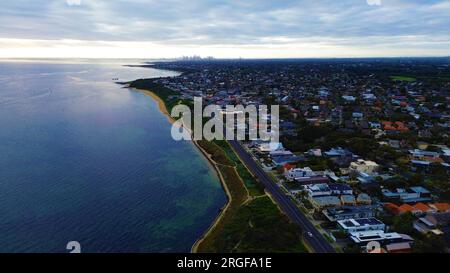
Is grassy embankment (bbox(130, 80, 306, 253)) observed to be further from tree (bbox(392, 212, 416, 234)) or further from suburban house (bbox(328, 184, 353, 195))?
tree (bbox(392, 212, 416, 234))

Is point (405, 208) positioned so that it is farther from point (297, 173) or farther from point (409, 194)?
point (297, 173)

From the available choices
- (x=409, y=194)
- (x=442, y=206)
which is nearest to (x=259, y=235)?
(x=409, y=194)

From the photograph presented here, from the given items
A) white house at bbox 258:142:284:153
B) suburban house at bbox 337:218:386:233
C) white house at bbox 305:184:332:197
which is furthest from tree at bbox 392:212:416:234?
white house at bbox 258:142:284:153

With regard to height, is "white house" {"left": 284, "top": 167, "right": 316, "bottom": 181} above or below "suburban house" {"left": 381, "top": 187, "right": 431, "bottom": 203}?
above

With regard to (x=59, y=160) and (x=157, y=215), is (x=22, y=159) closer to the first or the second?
(x=59, y=160)

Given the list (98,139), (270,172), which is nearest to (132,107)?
(98,139)
